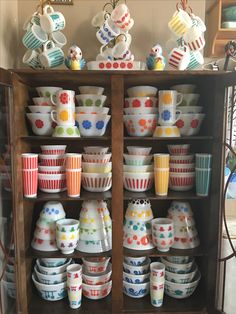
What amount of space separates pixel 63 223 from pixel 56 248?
124 millimetres

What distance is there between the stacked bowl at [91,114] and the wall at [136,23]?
30cm

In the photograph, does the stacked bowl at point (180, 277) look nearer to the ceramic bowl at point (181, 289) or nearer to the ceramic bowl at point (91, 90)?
the ceramic bowl at point (181, 289)

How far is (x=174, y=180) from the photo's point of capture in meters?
1.36

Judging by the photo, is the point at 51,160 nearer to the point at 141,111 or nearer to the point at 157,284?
the point at 141,111

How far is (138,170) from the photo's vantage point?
132 cm

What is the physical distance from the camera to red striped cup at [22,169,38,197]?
4.12 feet

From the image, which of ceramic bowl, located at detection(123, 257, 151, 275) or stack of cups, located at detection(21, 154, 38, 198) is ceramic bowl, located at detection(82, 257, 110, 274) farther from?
stack of cups, located at detection(21, 154, 38, 198)

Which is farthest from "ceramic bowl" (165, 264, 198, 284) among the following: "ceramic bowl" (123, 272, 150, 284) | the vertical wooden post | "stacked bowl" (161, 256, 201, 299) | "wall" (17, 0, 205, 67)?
"wall" (17, 0, 205, 67)

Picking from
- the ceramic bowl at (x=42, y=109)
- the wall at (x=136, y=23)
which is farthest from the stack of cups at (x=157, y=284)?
the wall at (x=136, y=23)

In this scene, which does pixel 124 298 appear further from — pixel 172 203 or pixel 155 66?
pixel 155 66

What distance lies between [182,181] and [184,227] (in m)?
0.23

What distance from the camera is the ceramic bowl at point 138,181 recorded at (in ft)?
4.32

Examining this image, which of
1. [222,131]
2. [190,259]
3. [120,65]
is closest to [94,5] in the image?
[120,65]

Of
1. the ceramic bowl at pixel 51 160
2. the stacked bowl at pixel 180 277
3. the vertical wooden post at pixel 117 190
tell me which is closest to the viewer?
the vertical wooden post at pixel 117 190
